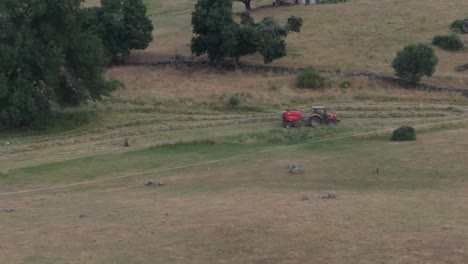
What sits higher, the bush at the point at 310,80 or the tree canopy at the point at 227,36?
the tree canopy at the point at 227,36

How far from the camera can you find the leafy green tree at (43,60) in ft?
161

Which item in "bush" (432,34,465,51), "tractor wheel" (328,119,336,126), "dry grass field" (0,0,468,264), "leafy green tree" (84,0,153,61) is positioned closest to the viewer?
"dry grass field" (0,0,468,264)

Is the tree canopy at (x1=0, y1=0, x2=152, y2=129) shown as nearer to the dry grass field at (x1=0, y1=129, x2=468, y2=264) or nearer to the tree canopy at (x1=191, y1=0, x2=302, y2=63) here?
the dry grass field at (x1=0, y1=129, x2=468, y2=264)

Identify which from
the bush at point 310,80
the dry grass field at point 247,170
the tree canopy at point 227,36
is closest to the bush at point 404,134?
the dry grass field at point 247,170

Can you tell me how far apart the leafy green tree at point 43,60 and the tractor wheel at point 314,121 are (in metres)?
15.7

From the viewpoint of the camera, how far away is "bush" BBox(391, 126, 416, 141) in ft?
136

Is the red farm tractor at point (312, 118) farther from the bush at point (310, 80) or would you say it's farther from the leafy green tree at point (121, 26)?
the leafy green tree at point (121, 26)

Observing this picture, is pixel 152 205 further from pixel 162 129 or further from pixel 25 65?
pixel 25 65

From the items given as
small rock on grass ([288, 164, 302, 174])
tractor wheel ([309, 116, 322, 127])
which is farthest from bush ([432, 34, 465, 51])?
small rock on grass ([288, 164, 302, 174])

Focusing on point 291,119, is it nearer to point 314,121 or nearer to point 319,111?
point 314,121

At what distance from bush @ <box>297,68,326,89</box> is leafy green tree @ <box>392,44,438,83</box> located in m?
6.07

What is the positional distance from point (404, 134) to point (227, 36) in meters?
27.0

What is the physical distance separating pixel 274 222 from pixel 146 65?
47.0 meters

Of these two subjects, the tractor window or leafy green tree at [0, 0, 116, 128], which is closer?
the tractor window
